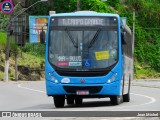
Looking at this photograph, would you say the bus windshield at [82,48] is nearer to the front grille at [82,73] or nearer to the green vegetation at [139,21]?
the front grille at [82,73]

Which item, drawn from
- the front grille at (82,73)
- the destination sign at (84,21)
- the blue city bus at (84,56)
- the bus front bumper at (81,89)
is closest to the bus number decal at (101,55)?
the blue city bus at (84,56)

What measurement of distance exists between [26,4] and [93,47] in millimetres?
56285

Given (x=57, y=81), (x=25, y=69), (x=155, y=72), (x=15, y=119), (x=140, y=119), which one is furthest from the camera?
(x=155, y=72)

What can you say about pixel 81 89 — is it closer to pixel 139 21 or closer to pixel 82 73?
pixel 82 73

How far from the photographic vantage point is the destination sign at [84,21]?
76.8ft

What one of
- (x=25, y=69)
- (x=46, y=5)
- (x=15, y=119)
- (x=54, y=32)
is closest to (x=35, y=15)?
(x=46, y=5)

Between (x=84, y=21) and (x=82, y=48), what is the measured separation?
1028 millimetres

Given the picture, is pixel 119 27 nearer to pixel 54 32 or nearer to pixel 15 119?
pixel 54 32

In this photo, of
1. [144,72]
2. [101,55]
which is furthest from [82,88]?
[144,72]

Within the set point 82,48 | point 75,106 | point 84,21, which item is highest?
point 84,21

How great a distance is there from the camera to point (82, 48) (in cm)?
2309

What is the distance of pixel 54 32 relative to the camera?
23344 millimetres

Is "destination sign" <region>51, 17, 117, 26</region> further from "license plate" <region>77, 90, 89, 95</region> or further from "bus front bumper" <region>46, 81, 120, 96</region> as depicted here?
"license plate" <region>77, 90, 89, 95</region>

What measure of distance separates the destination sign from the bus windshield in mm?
242
